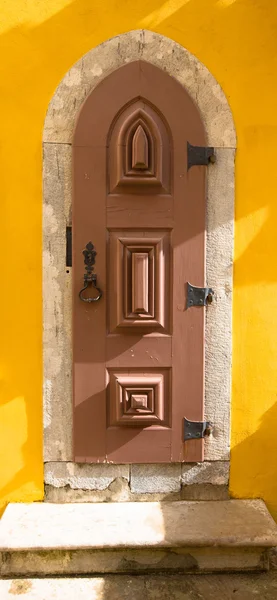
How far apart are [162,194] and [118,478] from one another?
1603mm

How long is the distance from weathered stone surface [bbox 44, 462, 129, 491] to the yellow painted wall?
0.27ft

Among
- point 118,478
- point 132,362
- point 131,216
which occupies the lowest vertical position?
point 118,478

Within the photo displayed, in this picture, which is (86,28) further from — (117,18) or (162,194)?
(162,194)

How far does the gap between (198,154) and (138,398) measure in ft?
4.48

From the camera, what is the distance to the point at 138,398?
2.68 m

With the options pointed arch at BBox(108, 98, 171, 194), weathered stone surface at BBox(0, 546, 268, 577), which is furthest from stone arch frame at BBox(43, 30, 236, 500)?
weathered stone surface at BBox(0, 546, 268, 577)

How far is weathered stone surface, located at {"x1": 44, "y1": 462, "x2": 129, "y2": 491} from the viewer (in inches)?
108

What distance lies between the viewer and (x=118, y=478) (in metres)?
2.77

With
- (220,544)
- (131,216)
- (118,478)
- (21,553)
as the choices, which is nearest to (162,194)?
(131,216)

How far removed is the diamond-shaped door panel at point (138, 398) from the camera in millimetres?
2686

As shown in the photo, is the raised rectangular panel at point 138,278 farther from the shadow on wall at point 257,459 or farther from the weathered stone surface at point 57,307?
the shadow on wall at point 257,459

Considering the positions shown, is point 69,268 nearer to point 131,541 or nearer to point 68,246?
point 68,246

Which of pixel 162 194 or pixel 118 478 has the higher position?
pixel 162 194

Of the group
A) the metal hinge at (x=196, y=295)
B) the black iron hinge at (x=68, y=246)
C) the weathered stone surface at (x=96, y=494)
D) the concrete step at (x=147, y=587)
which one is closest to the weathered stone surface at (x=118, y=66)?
the black iron hinge at (x=68, y=246)
